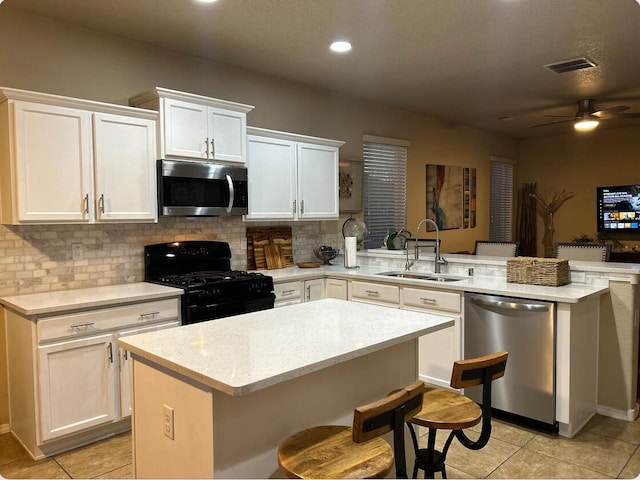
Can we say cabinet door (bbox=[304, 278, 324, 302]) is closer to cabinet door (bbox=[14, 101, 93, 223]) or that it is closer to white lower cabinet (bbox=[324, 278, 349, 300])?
white lower cabinet (bbox=[324, 278, 349, 300])

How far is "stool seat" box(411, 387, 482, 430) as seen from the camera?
5.91ft

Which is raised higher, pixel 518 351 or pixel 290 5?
pixel 290 5

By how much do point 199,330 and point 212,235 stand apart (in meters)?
2.19

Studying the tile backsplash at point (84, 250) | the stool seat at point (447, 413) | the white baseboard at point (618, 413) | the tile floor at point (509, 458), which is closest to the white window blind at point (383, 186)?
the tile backsplash at point (84, 250)

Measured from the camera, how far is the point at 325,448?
1580 mm

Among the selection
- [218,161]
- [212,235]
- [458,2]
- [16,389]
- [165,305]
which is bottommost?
[16,389]

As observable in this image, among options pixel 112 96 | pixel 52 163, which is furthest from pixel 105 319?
pixel 112 96

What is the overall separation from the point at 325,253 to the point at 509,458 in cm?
261

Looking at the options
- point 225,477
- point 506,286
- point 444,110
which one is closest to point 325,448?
point 225,477

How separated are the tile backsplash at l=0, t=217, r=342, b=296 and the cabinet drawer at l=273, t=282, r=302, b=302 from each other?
69cm

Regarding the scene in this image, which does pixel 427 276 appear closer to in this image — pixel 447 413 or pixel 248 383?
pixel 447 413

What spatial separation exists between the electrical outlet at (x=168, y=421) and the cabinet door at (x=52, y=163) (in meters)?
1.82

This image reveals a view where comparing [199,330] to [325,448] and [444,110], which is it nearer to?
[325,448]

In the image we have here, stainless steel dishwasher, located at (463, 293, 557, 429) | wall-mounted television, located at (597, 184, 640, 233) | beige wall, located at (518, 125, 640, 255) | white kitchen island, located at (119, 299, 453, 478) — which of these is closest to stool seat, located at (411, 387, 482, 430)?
white kitchen island, located at (119, 299, 453, 478)
